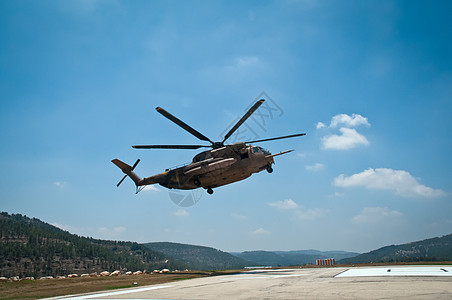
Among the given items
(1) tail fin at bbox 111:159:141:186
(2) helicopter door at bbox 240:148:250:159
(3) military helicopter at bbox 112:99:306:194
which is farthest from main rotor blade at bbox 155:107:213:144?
(1) tail fin at bbox 111:159:141:186

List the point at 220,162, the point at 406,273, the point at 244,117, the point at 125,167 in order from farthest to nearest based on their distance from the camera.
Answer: the point at 125,167 < the point at 220,162 < the point at 244,117 < the point at 406,273

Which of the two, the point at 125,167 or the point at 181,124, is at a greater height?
the point at 181,124

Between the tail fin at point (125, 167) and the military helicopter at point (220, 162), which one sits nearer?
the military helicopter at point (220, 162)

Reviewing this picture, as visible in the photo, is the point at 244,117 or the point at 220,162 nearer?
the point at 244,117

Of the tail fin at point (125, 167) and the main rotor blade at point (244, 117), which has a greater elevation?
the main rotor blade at point (244, 117)

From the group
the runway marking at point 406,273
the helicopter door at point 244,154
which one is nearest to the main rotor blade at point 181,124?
the helicopter door at point 244,154

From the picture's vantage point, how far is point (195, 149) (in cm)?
3503

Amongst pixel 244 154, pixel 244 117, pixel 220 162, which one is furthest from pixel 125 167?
pixel 244 117

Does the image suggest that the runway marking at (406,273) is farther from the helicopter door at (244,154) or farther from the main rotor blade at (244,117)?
the main rotor blade at (244,117)

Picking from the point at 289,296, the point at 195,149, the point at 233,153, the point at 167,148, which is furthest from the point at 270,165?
the point at 289,296

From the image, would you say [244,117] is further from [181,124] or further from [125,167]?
[125,167]

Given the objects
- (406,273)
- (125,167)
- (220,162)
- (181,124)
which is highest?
(181,124)

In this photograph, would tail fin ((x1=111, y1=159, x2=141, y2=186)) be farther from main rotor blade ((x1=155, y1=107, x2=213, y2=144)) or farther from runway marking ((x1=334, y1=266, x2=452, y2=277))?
runway marking ((x1=334, y1=266, x2=452, y2=277))

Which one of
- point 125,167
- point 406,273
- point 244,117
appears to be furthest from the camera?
point 125,167
